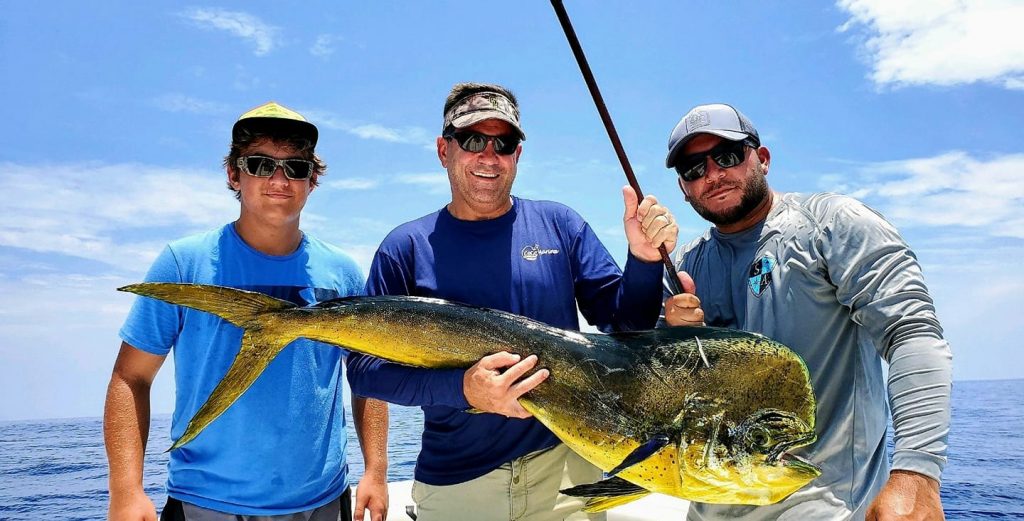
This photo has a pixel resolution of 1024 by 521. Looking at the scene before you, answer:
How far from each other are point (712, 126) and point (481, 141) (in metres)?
0.90

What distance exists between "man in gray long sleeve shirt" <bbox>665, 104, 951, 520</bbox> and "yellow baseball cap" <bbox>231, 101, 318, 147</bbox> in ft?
5.48

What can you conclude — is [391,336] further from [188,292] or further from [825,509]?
[825,509]

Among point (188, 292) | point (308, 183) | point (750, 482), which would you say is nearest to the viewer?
point (750, 482)

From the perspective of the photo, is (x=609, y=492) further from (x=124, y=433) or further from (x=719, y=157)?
(x=124, y=433)

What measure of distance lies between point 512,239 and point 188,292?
116 centimetres

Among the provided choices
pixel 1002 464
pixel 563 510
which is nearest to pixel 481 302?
pixel 563 510

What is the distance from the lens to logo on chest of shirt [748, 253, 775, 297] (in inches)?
93.4

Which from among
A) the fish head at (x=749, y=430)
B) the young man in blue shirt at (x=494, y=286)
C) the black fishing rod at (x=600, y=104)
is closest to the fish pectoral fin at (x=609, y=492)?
the fish head at (x=749, y=430)

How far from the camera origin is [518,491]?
8.13 feet

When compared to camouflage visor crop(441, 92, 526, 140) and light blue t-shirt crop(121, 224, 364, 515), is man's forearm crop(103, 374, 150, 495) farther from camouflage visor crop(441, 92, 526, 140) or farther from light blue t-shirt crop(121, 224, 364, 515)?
camouflage visor crop(441, 92, 526, 140)

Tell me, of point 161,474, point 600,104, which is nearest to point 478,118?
point 600,104

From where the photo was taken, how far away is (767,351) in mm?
1874

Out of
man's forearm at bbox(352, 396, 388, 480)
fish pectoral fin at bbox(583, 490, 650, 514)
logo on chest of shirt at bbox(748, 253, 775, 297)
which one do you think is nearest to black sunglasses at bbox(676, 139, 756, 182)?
logo on chest of shirt at bbox(748, 253, 775, 297)

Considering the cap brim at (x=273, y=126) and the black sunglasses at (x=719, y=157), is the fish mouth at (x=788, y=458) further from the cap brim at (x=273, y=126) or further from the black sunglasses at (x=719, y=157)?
the cap brim at (x=273, y=126)
